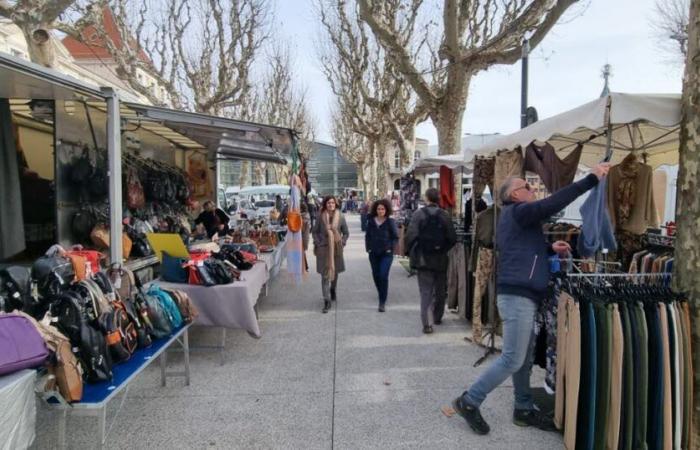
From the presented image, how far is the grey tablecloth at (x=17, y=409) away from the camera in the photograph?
2.08 m

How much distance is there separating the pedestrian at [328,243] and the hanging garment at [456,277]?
1.61 meters

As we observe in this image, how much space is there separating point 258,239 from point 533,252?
198 inches

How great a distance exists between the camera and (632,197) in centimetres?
449

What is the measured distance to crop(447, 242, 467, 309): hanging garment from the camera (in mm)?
5746

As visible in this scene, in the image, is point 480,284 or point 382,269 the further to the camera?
point 382,269

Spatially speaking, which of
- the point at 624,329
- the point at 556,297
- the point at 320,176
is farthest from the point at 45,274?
the point at 320,176

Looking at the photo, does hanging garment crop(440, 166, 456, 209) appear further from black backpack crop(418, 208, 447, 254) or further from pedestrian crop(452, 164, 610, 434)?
pedestrian crop(452, 164, 610, 434)

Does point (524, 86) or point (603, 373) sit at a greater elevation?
point (524, 86)

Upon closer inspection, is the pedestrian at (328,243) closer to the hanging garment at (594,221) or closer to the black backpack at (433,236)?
the black backpack at (433,236)

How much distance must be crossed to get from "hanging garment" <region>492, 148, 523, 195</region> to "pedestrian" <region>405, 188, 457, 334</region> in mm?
788

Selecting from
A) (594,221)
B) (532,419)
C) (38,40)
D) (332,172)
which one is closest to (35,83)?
(38,40)

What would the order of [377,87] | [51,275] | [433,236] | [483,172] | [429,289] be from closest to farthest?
[51,275] → [433,236] → [429,289] → [483,172] → [377,87]

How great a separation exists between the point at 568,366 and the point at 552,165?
2551 mm

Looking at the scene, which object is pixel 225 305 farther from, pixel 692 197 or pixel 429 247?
pixel 692 197
